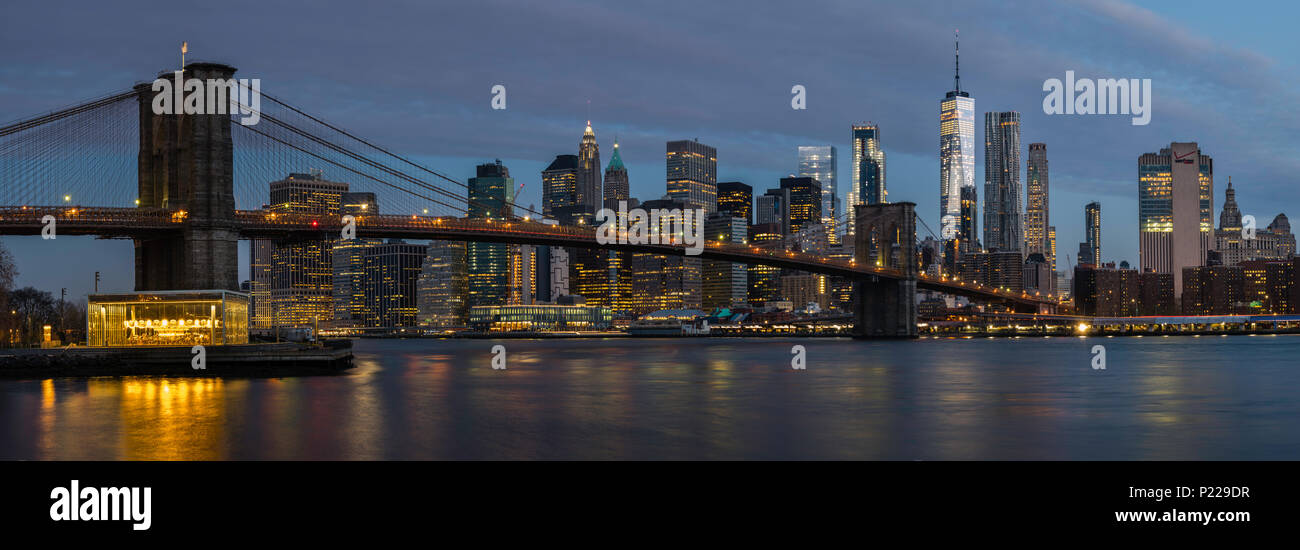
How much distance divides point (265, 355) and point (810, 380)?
77.0 feet

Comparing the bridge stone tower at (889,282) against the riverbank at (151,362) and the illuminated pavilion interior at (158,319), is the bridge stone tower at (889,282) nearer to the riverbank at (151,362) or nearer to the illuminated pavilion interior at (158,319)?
the riverbank at (151,362)

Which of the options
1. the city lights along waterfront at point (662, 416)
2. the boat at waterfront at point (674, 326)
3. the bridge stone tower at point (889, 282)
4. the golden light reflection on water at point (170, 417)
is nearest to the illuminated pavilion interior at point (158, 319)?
the city lights along waterfront at point (662, 416)

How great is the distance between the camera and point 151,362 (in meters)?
45.1

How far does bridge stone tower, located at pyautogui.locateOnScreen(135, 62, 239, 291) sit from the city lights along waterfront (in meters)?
9.25

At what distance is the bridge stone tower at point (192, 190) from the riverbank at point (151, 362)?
595 cm

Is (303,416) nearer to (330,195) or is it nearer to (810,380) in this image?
(810,380)

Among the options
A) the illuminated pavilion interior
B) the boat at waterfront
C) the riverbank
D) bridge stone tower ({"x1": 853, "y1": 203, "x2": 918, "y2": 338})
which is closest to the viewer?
the riverbank

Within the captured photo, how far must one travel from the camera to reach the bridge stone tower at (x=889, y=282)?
329 ft

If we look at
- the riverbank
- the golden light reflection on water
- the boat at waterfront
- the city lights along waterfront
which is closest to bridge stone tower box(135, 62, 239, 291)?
the riverbank

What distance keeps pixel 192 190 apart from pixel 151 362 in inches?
383

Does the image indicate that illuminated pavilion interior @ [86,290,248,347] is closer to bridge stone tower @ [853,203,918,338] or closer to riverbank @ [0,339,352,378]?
riverbank @ [0,339,352,378]

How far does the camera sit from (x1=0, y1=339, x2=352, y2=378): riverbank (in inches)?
1726
